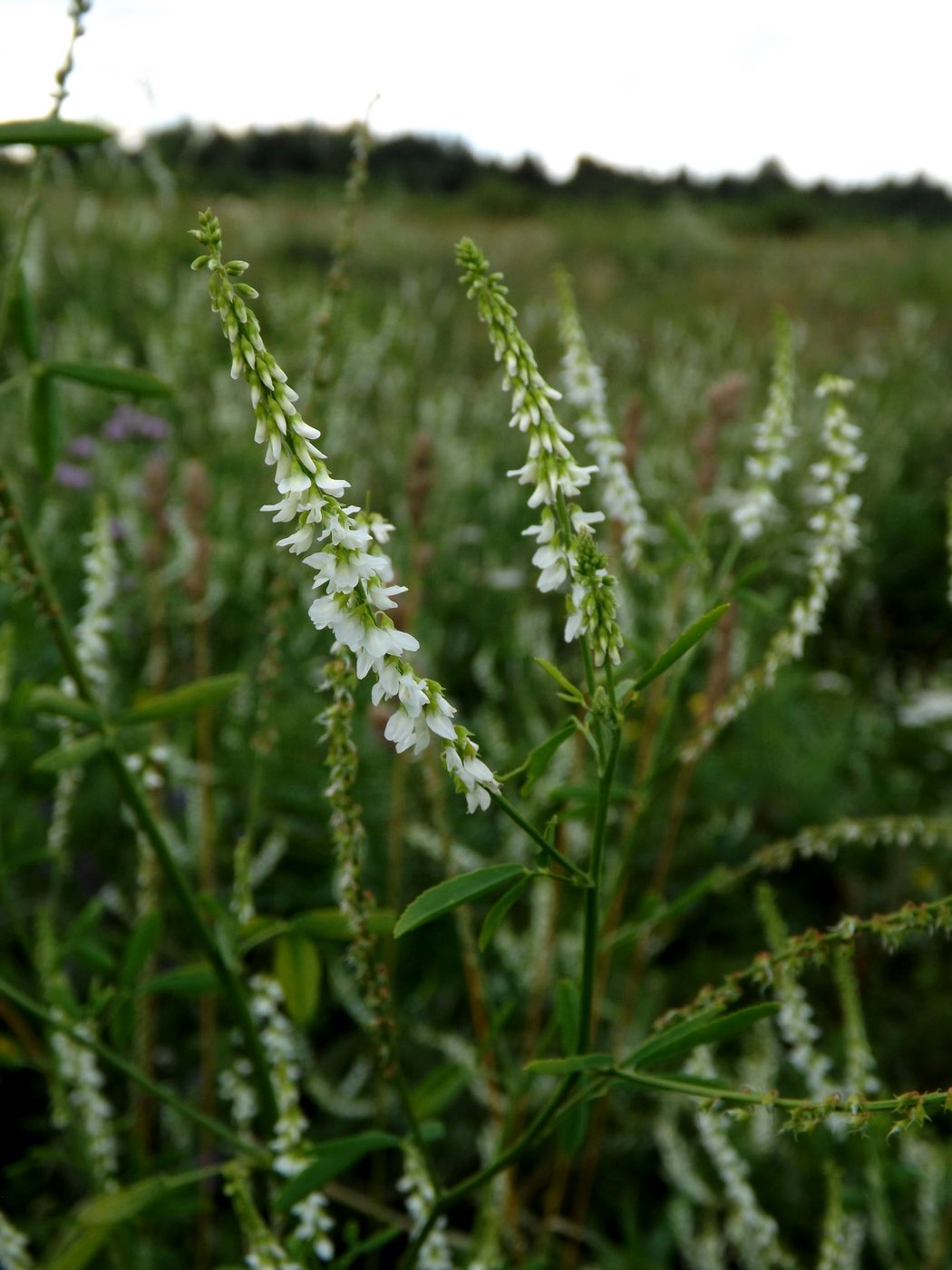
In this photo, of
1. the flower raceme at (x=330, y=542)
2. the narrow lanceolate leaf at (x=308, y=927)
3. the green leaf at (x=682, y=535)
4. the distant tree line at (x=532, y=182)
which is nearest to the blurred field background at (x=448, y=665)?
the green leaf at (x=682, y=535)

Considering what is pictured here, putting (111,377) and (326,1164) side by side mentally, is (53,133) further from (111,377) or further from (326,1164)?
(326,1164)

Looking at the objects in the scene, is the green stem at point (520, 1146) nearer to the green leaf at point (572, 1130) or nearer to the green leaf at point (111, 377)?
the green leaf at point (572, 1130)

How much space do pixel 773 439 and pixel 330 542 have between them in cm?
95

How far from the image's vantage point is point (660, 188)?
31.5 m

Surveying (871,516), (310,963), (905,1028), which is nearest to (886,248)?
(871,516)

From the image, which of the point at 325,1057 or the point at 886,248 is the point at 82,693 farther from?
the point at 886,248

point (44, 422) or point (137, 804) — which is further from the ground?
point (44, 422)

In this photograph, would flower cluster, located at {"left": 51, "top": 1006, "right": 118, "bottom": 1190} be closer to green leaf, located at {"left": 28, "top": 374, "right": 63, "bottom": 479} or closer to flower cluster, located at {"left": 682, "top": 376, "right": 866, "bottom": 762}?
green leaf, located at {"left": 28, "top": 374, "right": 63, "bottom": 479}

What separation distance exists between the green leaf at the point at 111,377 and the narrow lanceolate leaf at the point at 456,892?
67 centimetres

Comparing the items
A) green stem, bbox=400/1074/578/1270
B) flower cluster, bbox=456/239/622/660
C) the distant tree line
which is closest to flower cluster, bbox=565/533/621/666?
flower cluster, bbox=456/239/622/660

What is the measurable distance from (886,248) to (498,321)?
69.2 ft

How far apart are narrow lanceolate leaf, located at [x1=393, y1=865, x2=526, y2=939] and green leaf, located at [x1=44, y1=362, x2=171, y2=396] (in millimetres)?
674

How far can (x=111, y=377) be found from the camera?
1.24m

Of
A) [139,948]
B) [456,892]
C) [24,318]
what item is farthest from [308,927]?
[24,318]
